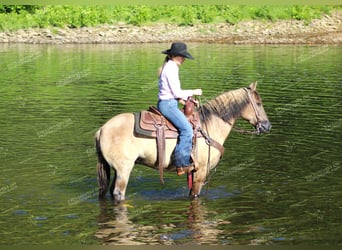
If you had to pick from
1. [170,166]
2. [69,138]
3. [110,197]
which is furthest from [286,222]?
[69,138]

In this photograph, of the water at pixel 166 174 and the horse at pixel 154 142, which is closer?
the water at pixel 166 174

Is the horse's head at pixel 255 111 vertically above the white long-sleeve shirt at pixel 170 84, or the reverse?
the white long-sleeve shirt at pixel 170 84

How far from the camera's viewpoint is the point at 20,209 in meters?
15.0

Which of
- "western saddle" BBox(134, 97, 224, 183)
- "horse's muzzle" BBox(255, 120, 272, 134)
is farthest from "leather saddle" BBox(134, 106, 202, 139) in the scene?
"horse's muzzle" BBox(255, 120, 272, 134)

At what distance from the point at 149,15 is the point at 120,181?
47895 millimetres

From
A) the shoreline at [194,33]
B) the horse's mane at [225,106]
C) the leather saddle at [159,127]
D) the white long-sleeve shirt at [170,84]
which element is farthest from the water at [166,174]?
the shoreline at [194,33]

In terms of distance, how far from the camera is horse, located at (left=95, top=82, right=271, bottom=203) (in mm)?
14539

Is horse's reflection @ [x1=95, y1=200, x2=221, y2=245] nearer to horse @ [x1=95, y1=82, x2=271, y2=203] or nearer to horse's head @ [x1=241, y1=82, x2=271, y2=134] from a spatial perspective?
horse @ [x1=95, y1=82, x2=271, y2=203]

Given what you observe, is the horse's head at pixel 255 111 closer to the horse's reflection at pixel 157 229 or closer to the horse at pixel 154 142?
the horse at pixel 154 142

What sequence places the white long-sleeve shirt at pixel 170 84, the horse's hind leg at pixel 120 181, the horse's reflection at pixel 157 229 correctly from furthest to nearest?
the horse's hind leg at pixel 120 181 < the white long-sleeve shirt at pixel 170 84 < the horse's reflection at pixel 157 229

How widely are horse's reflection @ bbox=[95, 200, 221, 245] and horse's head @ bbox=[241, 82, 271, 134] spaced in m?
2.12

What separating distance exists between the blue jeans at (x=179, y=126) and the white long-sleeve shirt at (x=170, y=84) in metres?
0.14

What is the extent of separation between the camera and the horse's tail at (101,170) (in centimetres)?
1472

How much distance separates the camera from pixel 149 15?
61688 mm
